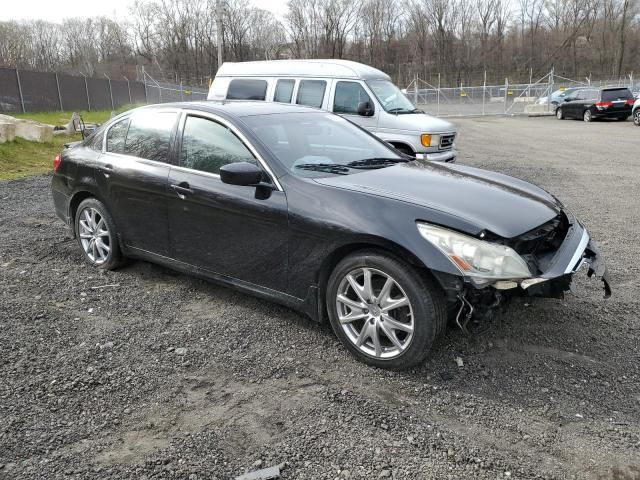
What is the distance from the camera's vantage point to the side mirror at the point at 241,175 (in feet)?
12.0

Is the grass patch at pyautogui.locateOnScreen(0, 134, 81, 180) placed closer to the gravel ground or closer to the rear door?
the rear door

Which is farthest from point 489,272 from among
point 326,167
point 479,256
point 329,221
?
point 326,167

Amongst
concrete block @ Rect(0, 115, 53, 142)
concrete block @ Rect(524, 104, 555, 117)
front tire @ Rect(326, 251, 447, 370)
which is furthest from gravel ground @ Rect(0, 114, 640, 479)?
concrete block @ Rect(524, 104, 555, 117)

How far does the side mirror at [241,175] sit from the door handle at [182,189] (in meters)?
0.59

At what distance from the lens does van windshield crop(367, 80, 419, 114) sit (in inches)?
398

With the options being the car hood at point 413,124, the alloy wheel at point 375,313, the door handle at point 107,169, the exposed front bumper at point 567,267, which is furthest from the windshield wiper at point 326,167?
the car hood at point 413,124

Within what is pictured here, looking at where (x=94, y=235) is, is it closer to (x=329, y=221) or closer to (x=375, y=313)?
(x=329, y=221)

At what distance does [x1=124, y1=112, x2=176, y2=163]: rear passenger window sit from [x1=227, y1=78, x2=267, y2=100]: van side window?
5.84 meters

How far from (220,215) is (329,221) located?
99cm

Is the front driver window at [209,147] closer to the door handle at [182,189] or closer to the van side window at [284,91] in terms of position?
the door handle at [182,189]

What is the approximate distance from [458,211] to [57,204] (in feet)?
14.1

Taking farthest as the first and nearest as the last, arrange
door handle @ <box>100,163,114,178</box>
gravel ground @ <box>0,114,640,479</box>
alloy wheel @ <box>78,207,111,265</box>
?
alloy wheel @ <box>78,207,111,265</box>
door handle @ <box>100,163,114,178</box>
gravel ground @ <box>0,114,640,479</box>

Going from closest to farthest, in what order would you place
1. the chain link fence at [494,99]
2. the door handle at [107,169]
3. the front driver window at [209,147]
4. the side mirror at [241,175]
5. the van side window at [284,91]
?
1. the side mirror at [241,175]
2. the front driver window at [209,147]
3. the door handle at [107,169]
4. the van side window at [284,91]
5. the chain link fence at [494,99]

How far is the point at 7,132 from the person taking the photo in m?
13.3
